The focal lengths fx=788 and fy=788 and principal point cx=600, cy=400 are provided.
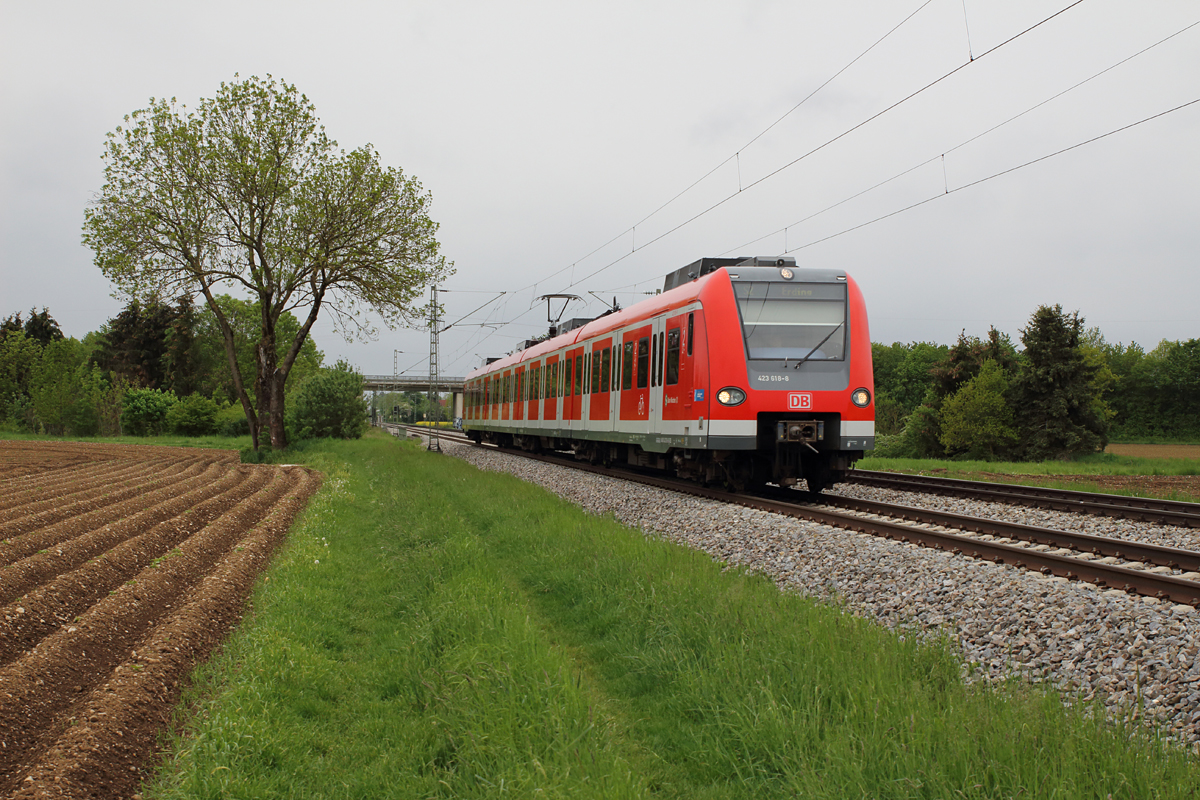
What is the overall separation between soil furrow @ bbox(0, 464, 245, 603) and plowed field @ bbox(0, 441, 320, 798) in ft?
0.07

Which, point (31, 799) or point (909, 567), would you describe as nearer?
point (31, 799)

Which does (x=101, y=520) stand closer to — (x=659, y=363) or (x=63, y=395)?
(x=659, y=363)

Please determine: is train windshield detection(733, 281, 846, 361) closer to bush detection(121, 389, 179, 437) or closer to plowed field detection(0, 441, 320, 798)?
→ plowed field detection(0, 441, 320, 798)

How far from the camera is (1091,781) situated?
2.86 meters

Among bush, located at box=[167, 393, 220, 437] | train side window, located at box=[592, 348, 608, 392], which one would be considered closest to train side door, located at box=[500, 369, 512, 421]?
train side window, located at box=[592, 348, 608, 392]

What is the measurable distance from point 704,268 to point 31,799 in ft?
39.7

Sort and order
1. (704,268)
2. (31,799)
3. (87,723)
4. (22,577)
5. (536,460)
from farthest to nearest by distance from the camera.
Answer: (536,460) → (704,268) → (22,577) → (87,723) → (31,799)

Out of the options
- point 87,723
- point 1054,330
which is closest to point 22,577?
point 87,723

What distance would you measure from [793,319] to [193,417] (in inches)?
2126

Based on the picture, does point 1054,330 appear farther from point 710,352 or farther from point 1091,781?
point 1091,781

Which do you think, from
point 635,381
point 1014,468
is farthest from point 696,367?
point 1014,468

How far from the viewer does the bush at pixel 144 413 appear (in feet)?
178

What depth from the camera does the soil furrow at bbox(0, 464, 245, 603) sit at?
300 inches

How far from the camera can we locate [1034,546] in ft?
26.5
